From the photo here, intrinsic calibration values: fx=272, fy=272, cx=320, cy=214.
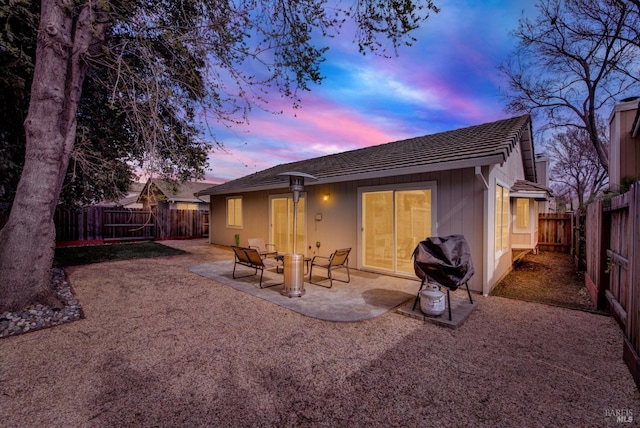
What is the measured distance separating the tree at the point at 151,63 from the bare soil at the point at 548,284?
5.55m

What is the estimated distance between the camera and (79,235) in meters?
13.3

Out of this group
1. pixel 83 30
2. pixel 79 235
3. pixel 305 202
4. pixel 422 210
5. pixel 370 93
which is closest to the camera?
pixel 83 30

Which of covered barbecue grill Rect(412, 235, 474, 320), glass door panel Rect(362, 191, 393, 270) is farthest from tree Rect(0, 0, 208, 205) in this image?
glass door panel Rect(362, 191, 393, 270)

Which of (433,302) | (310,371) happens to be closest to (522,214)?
(433,302)

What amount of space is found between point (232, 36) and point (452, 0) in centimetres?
370

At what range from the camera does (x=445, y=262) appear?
4.16 meters

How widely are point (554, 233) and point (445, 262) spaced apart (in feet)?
35.5

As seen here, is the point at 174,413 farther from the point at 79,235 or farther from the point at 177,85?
the point at 79,235

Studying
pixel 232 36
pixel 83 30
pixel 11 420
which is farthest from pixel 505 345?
pixel 83 30

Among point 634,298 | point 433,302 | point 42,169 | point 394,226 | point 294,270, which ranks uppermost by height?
point 42,169

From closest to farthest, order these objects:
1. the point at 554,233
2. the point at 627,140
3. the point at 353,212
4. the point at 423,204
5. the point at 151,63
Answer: the point at 151,63 < the point at 423,204 < the point at 627,140 < the point at 353,212 < the point at 554,233

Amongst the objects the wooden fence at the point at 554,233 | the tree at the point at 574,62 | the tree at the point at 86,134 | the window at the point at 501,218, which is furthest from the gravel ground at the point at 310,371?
the tree at the point at 574,62

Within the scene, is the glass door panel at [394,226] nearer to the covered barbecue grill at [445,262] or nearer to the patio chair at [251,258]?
the covered barbecue grill at [445,262]

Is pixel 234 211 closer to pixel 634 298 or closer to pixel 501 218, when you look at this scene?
pixel 501 218
